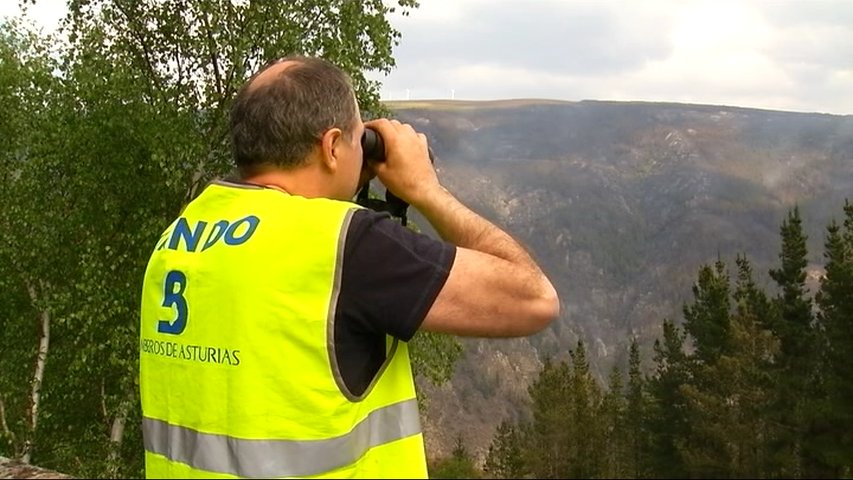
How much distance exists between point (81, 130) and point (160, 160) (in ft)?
7.28

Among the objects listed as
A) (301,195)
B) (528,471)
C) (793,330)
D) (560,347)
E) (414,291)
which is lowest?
(560,347)

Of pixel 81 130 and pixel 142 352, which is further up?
pixel 81 130

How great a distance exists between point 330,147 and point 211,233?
0.39 m

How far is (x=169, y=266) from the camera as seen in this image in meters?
2.01

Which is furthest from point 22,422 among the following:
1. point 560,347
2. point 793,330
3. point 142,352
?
point 560,347

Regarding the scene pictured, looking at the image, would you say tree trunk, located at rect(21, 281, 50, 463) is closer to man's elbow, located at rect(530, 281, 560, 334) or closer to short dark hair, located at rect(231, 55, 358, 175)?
short dark hair, located at rect(231, 55, 358, 175)

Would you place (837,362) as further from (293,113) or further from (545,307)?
(293,113)

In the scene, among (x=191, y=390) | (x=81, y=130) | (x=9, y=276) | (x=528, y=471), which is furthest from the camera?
(x=9, y=276)

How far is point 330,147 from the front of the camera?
2.03m

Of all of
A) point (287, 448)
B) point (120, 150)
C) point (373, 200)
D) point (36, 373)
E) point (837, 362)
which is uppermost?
point (120, 150)

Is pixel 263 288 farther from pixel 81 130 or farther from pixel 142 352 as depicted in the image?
pixel 81 130

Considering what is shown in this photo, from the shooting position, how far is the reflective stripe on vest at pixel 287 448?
1.76 meters

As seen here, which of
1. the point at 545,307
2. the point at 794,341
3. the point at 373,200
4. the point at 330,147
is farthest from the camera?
the point at 794,341

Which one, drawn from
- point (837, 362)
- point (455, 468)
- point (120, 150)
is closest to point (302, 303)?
point (455, 468)
